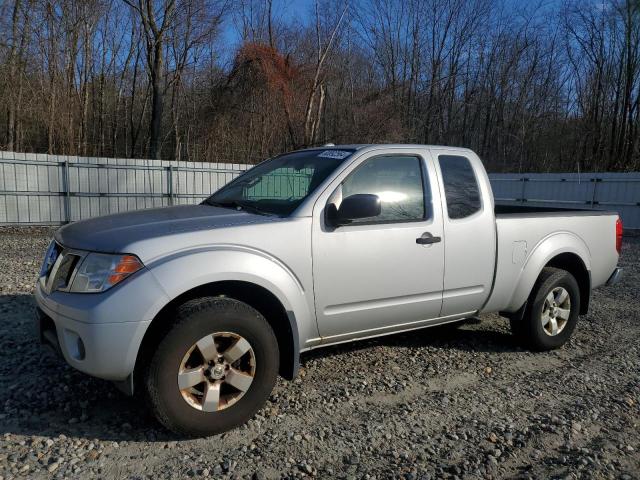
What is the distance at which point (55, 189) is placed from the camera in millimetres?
12930

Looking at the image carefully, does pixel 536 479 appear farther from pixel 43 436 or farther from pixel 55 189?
pixel 55 189

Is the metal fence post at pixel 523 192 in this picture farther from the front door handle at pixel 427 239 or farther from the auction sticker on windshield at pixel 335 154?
the auction sticker on windshield at pixel 335 154

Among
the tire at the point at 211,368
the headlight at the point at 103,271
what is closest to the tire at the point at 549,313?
the tire at the point at 211,368

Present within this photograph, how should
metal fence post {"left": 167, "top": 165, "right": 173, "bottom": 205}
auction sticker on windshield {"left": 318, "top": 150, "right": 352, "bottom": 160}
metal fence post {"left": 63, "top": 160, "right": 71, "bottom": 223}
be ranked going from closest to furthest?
auction sticker on windshield {"left": 318, "top": 150, "right": 352, "bottom": 160} → metal fence post {"left": 63, "top": 160, "right": 71, "bottom": 223} → metal fence post {"left": 167, "top": 165, "right": 173, "bottom": 205}

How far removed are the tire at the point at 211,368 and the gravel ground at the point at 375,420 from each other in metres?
0.16

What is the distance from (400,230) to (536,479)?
1771mm

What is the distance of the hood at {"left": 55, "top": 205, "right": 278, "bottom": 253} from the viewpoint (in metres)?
2.95

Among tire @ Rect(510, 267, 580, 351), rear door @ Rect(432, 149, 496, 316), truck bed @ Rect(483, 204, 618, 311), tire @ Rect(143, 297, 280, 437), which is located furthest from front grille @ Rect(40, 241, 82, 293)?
tire @ Rect(510, 267, 580, 351)

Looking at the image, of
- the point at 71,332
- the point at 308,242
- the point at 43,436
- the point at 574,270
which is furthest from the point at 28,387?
the point at 574,270

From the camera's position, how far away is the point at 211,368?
300 cm

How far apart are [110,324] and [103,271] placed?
0.31m

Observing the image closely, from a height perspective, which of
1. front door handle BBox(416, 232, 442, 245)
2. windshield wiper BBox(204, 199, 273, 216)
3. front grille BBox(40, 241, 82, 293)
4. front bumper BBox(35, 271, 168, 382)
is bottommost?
front bumper BBox(35, 271, 168, 382)

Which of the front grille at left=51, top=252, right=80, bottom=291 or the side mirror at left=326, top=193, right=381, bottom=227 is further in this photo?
the side mirror at left=326, top=193, right=381, bottom=227

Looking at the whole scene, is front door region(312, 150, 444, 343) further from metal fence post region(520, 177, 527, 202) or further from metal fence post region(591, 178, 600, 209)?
metal fence post region(520, 177, 527, 202)
